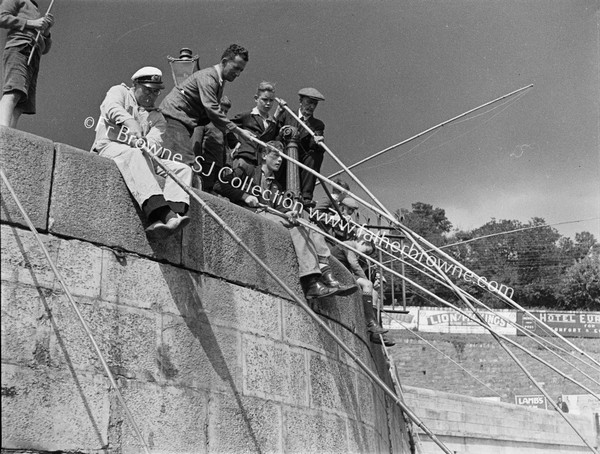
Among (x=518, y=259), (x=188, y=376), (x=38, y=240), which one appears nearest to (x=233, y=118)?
(x=188, y=376)

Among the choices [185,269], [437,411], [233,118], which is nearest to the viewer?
[185,269]

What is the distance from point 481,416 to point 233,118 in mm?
11998

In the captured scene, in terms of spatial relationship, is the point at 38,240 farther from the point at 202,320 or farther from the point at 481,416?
the point at 481,416

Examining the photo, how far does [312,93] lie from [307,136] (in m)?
0.46

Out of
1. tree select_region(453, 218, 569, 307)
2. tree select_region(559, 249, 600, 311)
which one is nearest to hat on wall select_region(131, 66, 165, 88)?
tree select_region(559, 249, 600, 311)

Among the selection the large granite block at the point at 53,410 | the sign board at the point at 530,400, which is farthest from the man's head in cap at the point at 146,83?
the sign board at the point at 530,400

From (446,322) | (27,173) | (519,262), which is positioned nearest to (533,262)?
(519,262)

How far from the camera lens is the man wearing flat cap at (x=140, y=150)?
223 inches

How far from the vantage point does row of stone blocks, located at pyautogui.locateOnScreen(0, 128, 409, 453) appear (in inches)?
196

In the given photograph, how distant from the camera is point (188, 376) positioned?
5.80 meters

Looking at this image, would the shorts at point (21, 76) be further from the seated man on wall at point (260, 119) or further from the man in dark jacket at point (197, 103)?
the seated man on wall at point (260, 119)

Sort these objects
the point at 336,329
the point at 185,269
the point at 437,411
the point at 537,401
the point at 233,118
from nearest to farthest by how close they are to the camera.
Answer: the point at 185,269
the point at 336,329
the point at 233,118
the point at 437,411
the point at 537,401

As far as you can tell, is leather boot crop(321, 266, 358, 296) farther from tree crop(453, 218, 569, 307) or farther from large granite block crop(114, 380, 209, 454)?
tree crop(453, 218, 569, 307)

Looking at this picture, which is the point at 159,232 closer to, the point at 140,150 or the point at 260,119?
the point at 140,150
